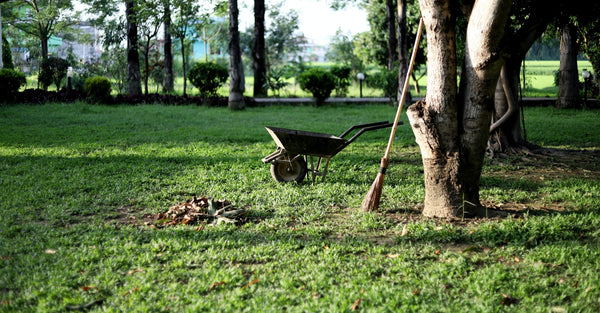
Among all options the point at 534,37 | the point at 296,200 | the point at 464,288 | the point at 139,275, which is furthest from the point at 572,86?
the point at 139,275

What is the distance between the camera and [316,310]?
304cm

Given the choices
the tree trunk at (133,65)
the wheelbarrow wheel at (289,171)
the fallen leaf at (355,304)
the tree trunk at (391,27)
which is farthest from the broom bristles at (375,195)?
the tree trunk at (133,65)

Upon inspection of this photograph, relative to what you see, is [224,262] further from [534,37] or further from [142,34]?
[142,34]

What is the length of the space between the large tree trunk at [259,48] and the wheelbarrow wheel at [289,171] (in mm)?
13674

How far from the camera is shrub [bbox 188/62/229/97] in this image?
17.6m

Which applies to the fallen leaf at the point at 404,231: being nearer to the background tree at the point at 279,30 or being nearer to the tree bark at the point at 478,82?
the tree bark at the point at 478,82

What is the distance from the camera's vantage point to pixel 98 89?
54.7 ft

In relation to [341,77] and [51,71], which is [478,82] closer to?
[341,77]

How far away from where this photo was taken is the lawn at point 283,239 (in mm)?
3223

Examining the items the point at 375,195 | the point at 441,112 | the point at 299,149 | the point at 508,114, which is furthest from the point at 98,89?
the point at 441,112

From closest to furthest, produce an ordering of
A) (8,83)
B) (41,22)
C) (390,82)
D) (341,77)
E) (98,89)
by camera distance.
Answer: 1. (8,83)
2. (98,89)
3. (390,82)
4. (341,77)
5. (41,22)

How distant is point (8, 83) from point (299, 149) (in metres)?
13.5

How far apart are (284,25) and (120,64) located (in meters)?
15.0

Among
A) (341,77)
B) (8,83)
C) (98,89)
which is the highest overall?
(341,77)
